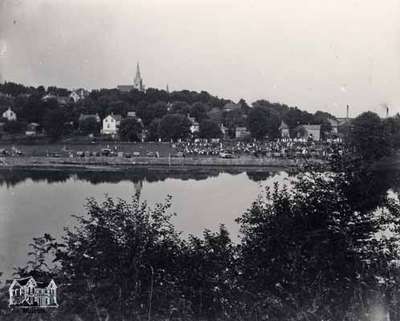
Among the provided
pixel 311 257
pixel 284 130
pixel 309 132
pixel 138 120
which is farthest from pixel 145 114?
pixel 311 257

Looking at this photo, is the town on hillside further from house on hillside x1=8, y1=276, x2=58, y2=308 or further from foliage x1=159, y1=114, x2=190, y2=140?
house on hillside x1=8, y1=276, x2=58, y2=308

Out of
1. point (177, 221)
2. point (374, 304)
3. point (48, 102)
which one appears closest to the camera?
point (374, 304)

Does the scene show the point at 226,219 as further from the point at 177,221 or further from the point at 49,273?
the point at 49,273

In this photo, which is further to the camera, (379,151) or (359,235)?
(379,151)

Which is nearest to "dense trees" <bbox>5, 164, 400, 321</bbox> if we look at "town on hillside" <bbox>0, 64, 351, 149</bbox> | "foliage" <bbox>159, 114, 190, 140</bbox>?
"town on hillside" <bbox>0, 64, 351, 149</bbox>

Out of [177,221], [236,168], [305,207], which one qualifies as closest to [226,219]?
[177,221]

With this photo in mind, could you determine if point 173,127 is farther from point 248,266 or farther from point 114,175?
point 248,266
